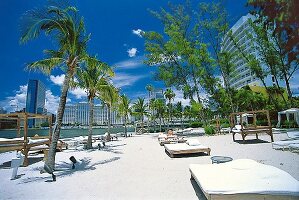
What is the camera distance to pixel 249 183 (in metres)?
3.80

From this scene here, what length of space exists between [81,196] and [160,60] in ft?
75.8

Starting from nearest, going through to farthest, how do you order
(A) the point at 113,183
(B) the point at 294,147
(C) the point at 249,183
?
→ (C) the point at 249,183, (A) the point at 113,183, (B) the point at 294,147

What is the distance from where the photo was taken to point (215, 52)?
2673 cm

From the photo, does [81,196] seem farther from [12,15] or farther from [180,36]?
[180,36]

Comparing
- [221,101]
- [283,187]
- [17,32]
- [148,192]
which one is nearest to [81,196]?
[148,192]

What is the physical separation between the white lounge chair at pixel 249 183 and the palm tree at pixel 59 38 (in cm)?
581

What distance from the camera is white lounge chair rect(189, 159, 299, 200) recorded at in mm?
3555

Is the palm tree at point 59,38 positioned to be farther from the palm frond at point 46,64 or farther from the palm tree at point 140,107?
the palm tree at point 140,107

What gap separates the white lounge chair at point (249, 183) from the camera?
3.55 m

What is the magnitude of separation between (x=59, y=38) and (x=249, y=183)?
8.30 meters

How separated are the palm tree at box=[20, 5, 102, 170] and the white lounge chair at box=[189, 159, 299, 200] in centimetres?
581

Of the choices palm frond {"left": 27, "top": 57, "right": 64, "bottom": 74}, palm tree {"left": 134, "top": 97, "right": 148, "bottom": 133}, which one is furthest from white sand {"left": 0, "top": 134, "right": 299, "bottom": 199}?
palm tree {"left": 134, "top": 97, "right": 148, "bottom": 133}

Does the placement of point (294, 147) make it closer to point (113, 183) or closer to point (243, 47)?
point (113, 183)

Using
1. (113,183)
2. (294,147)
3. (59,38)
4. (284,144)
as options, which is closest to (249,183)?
(113,183)
